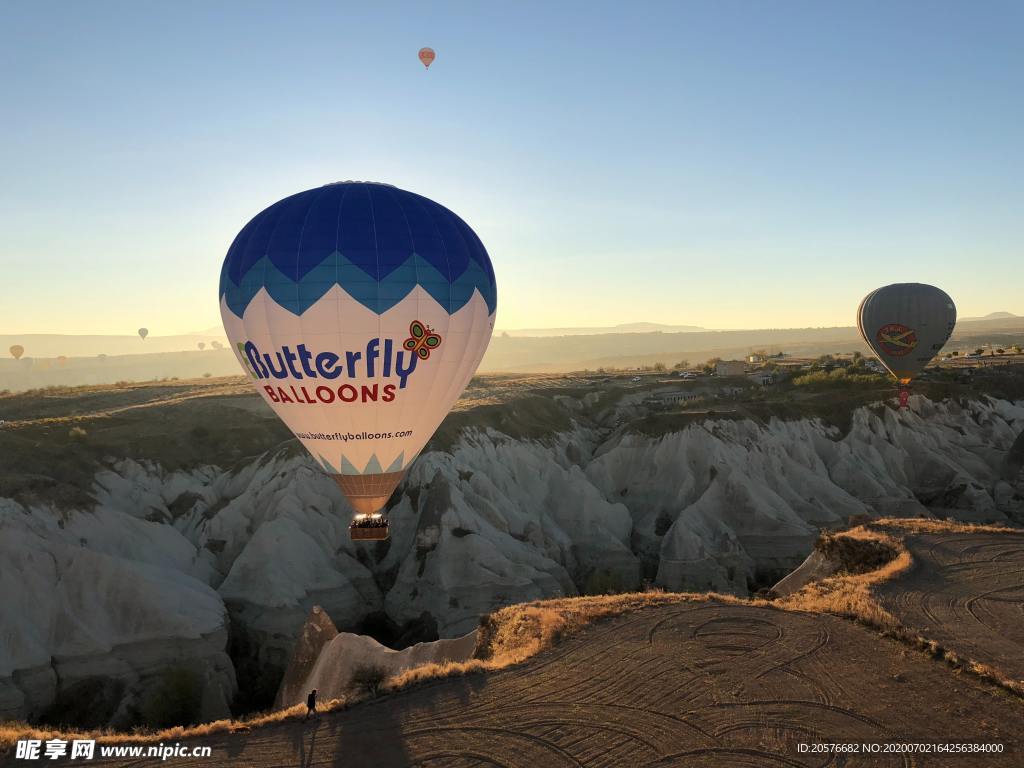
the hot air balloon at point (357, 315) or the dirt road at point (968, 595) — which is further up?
the hot air balloon at point (357, 315)

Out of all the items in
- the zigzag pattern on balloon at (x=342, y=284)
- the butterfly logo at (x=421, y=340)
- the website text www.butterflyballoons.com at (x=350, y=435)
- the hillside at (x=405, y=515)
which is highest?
the zigzag pattern on balloon at (x=342, y=284)

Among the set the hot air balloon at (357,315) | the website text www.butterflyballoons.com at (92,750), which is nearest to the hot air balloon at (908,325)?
the hot air balloon at (357,315)

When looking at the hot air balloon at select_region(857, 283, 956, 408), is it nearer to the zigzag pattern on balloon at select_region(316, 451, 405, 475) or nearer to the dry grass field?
the dry grass field

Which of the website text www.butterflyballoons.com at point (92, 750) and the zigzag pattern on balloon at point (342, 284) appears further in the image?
the zigzag pattern on balloon at point (342, 284)

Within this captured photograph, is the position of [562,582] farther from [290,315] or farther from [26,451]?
[26,451]

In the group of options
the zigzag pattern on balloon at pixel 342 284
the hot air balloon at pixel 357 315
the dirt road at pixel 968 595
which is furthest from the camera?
the hot air balloon at pixel 357 315

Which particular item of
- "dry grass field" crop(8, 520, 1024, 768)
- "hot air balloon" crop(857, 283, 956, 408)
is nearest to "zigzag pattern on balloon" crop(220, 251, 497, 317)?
"dry grass field" crop(8, 520, 1024, 768)

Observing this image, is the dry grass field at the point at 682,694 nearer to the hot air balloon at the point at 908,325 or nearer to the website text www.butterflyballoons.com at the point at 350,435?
the website text www.butterflyballoons.com at the point at 350,435

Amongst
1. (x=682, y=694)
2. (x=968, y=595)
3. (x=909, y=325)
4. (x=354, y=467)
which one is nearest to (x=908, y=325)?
(x=909, y=325)
